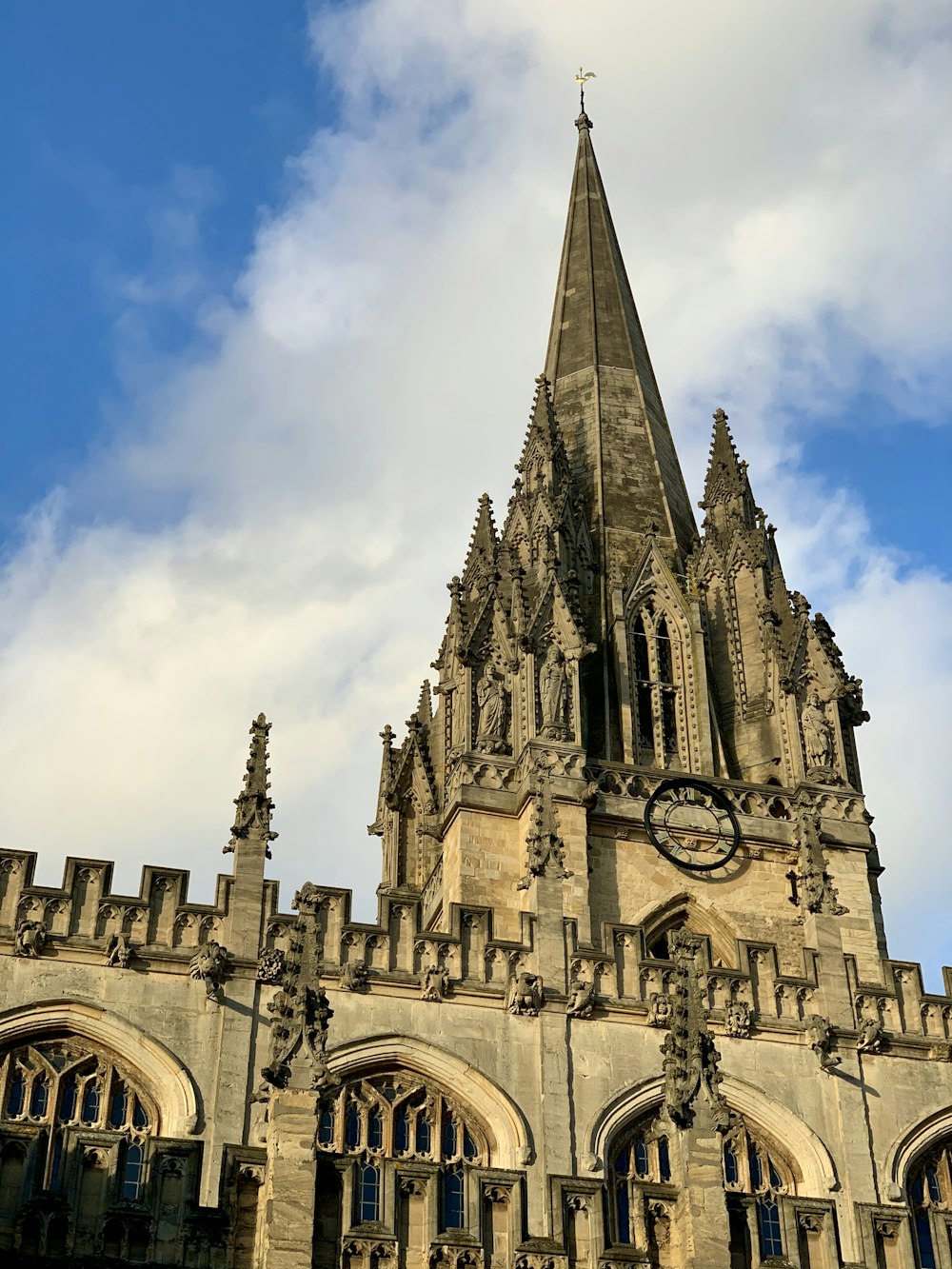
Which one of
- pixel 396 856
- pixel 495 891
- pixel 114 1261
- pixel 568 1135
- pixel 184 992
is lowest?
pixel 114 1261

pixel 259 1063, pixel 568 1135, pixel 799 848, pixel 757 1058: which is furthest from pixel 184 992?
pixel 799 848

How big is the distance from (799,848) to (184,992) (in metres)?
10.0

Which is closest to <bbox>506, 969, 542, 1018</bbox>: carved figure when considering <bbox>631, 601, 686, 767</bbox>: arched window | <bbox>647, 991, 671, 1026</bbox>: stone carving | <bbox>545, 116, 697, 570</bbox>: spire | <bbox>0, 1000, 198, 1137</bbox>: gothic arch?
<bbox>647, 991, 671, 1026</bbox>: stone carving

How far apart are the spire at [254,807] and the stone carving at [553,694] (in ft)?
21.5

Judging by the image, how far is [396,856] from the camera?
36625mm

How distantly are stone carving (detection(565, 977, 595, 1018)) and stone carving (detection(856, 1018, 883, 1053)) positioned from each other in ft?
13.0

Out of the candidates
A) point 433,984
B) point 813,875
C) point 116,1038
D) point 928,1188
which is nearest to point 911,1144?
point 928,1188

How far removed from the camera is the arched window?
34906 mm

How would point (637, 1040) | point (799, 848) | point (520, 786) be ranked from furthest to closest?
point (520, 786) < point (799, 848) < point (637, 1040)

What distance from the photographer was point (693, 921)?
3200cm

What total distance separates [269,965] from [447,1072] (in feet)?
9.00

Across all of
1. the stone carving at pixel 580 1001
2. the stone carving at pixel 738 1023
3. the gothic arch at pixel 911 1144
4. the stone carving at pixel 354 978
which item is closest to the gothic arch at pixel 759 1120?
the stone carving at pixel 738 1023

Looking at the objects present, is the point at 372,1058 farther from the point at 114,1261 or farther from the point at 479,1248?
the point at 114,1261

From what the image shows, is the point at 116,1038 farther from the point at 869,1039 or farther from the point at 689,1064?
the point at 869,1039
